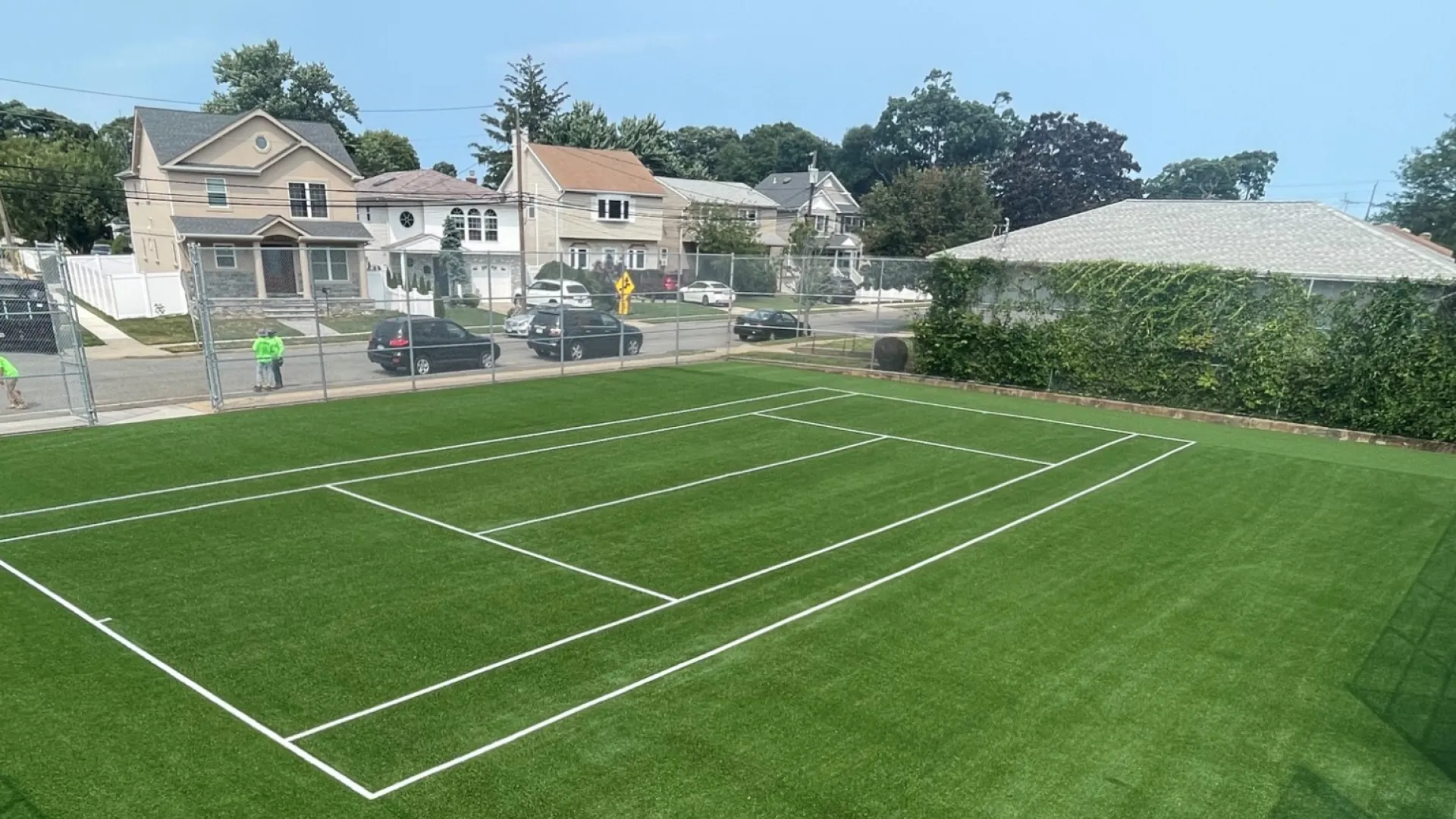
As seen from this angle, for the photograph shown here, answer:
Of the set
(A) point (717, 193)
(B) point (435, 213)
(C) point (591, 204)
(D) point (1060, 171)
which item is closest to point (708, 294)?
(C) point (591, 204)

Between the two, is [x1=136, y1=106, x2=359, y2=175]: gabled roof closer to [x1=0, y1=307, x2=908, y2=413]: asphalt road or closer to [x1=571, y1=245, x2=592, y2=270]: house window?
[x1=571, y1=245, x2=592, y2=270]: house window

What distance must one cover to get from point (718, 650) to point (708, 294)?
92.7ft

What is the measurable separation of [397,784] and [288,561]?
15.5ft

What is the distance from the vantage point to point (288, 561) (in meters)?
9.25

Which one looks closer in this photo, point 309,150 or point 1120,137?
point 309,150

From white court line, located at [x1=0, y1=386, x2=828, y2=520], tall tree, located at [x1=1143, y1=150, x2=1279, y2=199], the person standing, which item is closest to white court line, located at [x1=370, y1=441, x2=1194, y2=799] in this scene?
white court line, located at [x1=0, y1=386, x2=828, y2=520]

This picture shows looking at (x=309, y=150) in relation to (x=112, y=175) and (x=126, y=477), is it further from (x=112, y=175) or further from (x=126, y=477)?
(x=126, y=477)

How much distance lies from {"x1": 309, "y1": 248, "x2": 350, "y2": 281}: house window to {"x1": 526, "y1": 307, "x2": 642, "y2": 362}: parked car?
31.3 feet

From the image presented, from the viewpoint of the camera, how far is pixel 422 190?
47750 mm

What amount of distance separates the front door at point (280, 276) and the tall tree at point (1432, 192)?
6509cm

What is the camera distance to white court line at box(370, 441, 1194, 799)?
5672 millimetres

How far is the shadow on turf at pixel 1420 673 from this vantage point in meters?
6.48

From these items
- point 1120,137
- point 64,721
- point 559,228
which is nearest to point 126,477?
point 64,721

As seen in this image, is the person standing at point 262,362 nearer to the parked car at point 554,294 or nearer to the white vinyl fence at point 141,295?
the parked car at point 554,294
